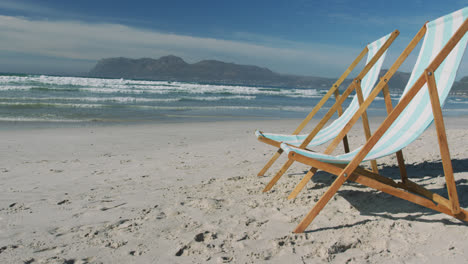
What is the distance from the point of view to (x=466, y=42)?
8.23 feet

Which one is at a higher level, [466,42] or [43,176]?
[466,42]

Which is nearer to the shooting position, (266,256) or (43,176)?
(266,256)

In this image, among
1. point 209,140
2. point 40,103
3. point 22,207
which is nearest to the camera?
point 22,207

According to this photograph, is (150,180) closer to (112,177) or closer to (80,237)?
(112,177)

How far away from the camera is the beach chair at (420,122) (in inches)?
92.3

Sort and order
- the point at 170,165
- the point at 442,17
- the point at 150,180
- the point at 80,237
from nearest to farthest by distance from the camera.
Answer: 1. the point at 80,237
2. the point at 442,17
3. the point at 150,180
4. the point at 170,165

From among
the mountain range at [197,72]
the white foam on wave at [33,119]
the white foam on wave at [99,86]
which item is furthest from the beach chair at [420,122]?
the mountain range at [197,72]

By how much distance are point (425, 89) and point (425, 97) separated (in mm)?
121

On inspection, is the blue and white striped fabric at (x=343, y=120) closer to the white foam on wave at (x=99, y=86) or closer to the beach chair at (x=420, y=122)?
the beach chair at (x=420, y=122)

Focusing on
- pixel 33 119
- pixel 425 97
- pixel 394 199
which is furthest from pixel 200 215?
pixel 33 119

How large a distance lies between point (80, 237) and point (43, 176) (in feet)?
6.83

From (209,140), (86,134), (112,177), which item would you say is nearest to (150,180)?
(112,177)

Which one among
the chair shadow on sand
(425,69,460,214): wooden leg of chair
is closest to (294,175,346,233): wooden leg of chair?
the chair shadow on sand

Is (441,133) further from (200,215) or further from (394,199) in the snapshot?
(200,215)
